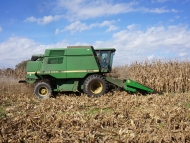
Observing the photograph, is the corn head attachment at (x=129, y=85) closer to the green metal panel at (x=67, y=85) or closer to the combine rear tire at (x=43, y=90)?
the green metal panel at (x=67, y=85)

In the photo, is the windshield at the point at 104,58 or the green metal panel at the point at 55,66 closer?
the green metal panel at the point at 55,66

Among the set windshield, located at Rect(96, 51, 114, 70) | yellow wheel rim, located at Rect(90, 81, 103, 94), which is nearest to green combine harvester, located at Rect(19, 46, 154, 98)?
yellow wheel rim, located at Rect(90, 81, 103, 94)

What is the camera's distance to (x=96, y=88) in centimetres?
958

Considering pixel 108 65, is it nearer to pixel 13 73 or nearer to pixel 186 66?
pixel 186 66

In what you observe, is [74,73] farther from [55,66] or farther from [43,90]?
[43,90]

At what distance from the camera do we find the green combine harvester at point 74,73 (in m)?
9.37

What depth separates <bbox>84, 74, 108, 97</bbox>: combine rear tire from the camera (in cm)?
926

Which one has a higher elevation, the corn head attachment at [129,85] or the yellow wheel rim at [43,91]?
the corn head attachment at [129,85]

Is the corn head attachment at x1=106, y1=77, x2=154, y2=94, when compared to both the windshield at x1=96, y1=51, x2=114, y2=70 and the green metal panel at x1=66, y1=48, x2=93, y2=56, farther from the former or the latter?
the green metal panel at x1=66, y1=48, x2=93, y2=56

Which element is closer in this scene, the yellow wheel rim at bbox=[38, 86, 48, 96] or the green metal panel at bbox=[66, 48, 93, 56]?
the green metal panel at bbox=[66, 48, 93, 56]

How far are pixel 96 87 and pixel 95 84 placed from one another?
165 mm

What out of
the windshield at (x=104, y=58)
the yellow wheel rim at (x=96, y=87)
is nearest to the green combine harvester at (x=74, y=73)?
the yellow wheel rim at (x=96, y=87)

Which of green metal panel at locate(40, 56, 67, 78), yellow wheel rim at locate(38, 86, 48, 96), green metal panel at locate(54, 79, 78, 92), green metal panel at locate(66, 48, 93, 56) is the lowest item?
yellow wheel rim at locate(38, 86, 48, 96)

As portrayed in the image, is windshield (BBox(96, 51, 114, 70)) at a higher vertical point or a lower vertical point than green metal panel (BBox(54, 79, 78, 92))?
higher
